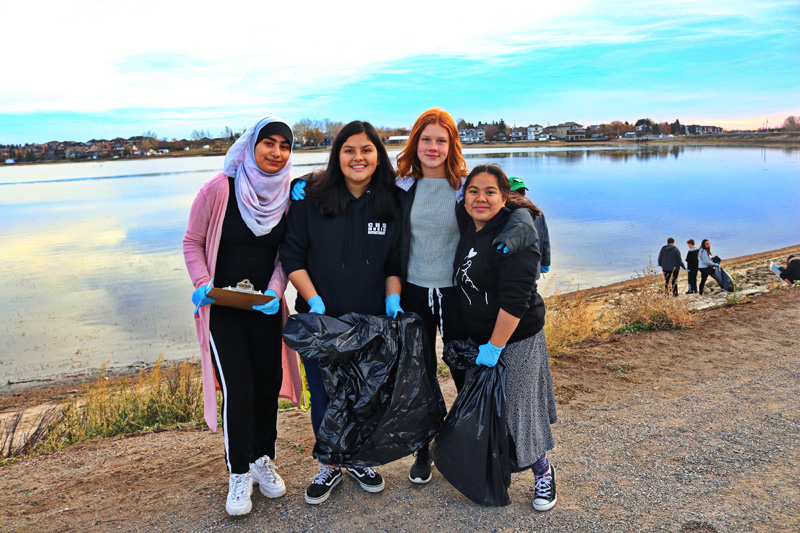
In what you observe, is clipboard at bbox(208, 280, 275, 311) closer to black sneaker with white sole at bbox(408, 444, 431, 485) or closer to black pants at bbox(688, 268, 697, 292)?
black sneaker with white sole at bbox(408, 444, 431, 485)

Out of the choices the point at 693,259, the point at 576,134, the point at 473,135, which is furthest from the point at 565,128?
the point at 693,259

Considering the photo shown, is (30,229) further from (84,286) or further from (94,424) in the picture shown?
(94,424)

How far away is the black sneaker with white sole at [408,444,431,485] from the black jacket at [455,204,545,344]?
0.87 m

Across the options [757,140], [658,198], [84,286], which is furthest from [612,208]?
[757,140]

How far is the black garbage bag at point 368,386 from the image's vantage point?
2.81m

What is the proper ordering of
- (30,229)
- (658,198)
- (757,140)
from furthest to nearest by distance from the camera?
(757,140) → (658,198) → (30,229)

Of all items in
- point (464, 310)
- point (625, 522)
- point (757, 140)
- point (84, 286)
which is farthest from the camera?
point (757, 140)

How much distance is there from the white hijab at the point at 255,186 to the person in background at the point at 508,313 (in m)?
1.05

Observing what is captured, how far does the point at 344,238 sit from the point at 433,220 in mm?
522

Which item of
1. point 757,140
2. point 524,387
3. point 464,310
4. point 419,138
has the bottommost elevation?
point 524,387

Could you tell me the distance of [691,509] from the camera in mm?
2814

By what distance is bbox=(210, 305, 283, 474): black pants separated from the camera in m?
2.92

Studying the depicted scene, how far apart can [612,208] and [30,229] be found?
1106 inches

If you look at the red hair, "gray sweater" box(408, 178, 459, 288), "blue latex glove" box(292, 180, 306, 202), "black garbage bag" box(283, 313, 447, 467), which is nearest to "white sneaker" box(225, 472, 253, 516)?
"black garbage bag" box(283, 313, 447, 467)
